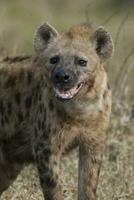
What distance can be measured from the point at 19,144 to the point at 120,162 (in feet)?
5.25

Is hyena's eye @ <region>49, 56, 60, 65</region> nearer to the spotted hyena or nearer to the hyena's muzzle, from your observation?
the spotted hyena

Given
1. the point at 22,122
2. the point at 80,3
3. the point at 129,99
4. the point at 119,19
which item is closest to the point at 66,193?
the point at 22,122

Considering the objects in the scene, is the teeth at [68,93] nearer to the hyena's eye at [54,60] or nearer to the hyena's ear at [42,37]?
the hyena's eye at [54,60]

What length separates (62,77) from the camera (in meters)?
7.62

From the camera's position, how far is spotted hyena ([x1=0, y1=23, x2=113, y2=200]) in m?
7.83

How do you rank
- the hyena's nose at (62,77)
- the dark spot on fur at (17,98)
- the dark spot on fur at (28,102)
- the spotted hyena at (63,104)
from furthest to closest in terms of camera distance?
the dark spot on fur at (17,98), the dark spot on fur at (28,102), the spotted hyena at (63,104), the hyena's nose at (62,77)

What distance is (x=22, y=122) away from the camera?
828cm

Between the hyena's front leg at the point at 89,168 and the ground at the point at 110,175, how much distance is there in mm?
477

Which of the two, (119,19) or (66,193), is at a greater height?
(66,193)

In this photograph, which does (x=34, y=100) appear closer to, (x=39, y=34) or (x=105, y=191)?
(x=39, y=34)

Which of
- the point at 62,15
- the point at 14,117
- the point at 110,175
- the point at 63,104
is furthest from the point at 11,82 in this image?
the point at 62,15

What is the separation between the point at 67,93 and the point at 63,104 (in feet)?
0.80

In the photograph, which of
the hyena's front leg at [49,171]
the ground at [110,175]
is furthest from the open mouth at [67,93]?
the ground at [110,175]

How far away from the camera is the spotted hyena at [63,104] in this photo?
7.83 meters
